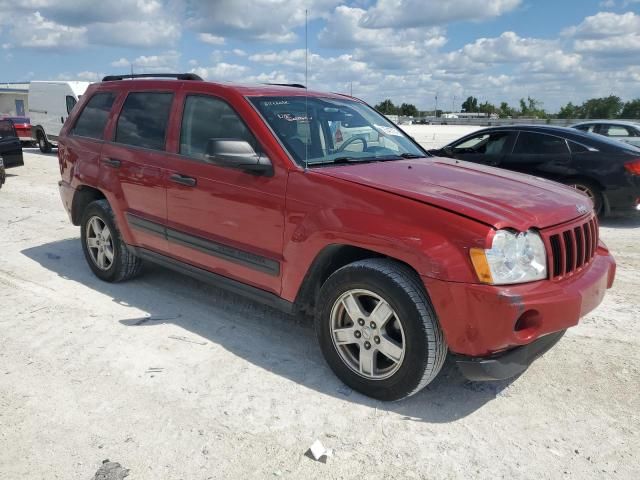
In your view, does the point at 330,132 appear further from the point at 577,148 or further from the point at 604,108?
the point at 604,108

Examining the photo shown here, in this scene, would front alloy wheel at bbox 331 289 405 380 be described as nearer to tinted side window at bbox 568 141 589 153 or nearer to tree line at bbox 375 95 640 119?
tinted side window at bbox 568 141 589 153

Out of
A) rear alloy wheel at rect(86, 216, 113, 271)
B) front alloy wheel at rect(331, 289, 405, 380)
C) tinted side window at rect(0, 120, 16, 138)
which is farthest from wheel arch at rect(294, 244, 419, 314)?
tinted side window at rect(0, 120, 16, 138)

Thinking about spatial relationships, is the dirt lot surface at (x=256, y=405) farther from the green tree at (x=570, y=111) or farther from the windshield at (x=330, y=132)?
the green tree at (x=570, y=111)

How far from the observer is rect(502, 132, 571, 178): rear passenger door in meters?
8.29

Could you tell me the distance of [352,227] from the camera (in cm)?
313

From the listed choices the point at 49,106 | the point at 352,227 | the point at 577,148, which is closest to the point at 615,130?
the point at 577,148

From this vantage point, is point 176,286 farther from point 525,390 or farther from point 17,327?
point 525,390

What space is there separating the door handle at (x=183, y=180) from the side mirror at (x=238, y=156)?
1.66ft

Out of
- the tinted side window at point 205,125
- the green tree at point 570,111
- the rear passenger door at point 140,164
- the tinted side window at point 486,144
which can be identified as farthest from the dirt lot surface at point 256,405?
the green tree at point 570,111

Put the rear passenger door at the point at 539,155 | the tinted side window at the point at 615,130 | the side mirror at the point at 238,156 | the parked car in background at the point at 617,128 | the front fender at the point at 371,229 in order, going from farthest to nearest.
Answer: the tinted side window at the point at 615,130
the parked car in background at the point at 617,128
the rear passenger door at the point at 539,155
the side mirror at the point at 238,156
the front fender at the point at 371,229

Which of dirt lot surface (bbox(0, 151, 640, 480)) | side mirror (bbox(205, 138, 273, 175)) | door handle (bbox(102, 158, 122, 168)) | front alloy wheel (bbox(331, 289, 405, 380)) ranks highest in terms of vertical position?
side mirror (bbox(205, 138, 273, 175))

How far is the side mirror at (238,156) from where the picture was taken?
11.3 ft

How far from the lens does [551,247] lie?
9.67 feet

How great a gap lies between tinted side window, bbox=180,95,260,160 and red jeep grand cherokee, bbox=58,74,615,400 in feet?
0.04
